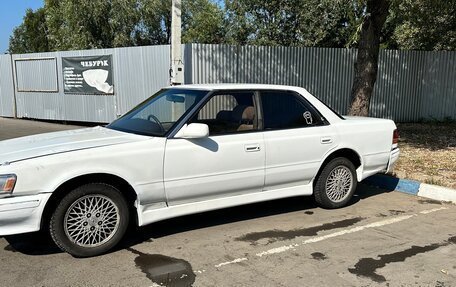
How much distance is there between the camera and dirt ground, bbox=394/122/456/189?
24.8 feet

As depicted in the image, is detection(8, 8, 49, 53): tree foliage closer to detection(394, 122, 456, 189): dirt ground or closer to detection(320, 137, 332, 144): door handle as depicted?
detection(394, 122, 456, 189): dirt ground

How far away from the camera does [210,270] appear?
4.22m

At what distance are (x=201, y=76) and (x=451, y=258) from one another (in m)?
8.84

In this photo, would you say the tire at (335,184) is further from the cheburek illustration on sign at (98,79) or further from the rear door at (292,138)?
the cheburek illustration on sign at (98,79)

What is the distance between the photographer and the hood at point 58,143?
429 centimetres

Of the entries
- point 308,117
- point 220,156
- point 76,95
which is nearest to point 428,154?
point 308,117

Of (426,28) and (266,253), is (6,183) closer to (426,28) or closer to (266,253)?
(266,253)

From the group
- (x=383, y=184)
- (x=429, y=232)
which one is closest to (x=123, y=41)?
(x=383, y=184)

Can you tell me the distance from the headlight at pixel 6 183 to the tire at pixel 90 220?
448 millimetres

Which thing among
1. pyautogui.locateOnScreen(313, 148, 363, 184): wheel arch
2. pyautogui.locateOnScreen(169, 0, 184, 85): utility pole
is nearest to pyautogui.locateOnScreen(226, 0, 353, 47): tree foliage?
pyautogui.locateOnScreen(169, 0, 184, 85): utility pole

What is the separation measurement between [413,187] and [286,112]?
2678 mm

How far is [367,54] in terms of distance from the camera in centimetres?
1020

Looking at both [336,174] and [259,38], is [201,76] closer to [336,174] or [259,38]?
[336,174]

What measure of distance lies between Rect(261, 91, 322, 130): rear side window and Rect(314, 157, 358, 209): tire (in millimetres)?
619
